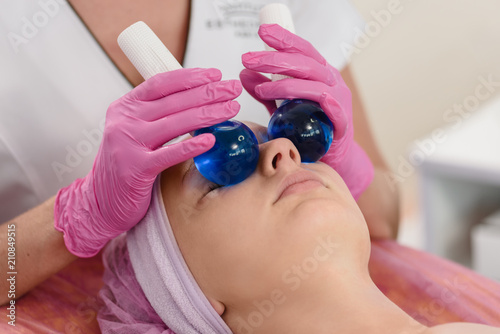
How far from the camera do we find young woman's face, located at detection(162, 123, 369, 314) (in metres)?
0.85

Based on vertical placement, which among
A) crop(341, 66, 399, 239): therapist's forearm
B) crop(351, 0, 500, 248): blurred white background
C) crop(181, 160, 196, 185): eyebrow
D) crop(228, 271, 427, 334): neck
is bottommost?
crop(351, 0, 500, 248): blurred white background

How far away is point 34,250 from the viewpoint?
3.38 ft

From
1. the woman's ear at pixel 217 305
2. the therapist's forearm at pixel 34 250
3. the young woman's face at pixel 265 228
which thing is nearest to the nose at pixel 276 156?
the young woman's face at pixel 265 228

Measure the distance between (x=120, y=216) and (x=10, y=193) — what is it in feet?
1.29

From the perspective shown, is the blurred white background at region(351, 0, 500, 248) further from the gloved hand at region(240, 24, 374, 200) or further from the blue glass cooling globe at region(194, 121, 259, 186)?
the blue glass cooling globe at region(194, 121, 259, 186)

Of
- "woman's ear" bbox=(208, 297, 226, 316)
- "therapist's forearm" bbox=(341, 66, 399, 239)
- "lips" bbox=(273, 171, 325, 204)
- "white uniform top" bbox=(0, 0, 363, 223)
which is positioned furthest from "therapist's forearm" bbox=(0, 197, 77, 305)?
"therapist's forearm" bbox=(341, 66, 399, 239)

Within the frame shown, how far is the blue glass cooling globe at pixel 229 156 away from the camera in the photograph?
84 cm

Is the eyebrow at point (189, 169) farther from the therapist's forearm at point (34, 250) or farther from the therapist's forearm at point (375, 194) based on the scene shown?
the therapist's forearm at point (375, 194)

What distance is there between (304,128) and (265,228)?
16 centimetres

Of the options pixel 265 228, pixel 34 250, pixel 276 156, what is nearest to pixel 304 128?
pixel 276 156

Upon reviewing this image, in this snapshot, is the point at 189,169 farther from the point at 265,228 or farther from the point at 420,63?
the point at 420,63

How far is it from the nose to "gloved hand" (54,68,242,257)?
77mm

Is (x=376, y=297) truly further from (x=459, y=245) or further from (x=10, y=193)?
(x=459, y=245)

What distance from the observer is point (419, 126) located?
2570 mm
